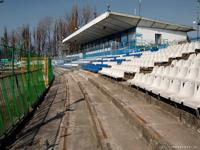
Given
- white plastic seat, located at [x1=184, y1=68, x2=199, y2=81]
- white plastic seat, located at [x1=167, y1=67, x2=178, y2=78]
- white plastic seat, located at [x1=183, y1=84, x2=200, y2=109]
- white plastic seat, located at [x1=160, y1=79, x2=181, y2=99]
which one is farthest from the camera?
white plastic seat, located at [x1=167, y1=67, x2=178, y2=78]

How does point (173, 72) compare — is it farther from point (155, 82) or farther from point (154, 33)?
point (154, 33)

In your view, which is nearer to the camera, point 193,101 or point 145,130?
point 145,130

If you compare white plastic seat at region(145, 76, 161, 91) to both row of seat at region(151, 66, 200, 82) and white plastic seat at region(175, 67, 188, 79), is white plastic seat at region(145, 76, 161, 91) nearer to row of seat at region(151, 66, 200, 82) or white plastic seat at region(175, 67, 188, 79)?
row of seat at region(151, 66, 200, 82)

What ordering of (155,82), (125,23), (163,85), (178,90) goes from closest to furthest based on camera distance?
1. (178,90)
2. (163,85)
3. (155,82)
4. (125,23)

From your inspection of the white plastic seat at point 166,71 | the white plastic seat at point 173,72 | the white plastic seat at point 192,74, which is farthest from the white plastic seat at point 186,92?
the white plastic seat at point 166,71

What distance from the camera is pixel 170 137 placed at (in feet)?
10.6

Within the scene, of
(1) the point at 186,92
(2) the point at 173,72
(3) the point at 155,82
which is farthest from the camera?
(3) the point at 155,82

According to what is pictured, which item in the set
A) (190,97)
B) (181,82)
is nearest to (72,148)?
(190,97)

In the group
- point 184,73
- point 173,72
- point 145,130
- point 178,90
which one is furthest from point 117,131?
point 173,72

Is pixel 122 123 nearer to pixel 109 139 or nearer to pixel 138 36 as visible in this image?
pixel 109 139

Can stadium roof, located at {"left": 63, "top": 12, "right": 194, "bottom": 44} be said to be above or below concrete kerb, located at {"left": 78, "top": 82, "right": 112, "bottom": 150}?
above

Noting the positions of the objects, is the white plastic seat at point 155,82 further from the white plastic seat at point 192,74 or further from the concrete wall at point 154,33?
the concrete wall at point 154,33

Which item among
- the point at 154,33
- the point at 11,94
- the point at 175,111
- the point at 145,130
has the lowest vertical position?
the point at 145,130

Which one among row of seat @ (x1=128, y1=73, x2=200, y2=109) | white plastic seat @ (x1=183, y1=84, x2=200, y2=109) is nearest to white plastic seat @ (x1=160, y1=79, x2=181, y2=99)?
row of seat @ (x1=128, y1=73, x2=200, y2=109)
